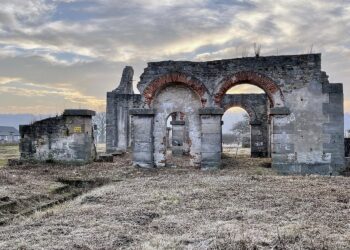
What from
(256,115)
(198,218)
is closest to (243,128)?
(256,115)

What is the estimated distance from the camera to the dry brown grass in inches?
242

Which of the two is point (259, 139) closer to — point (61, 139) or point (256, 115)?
point (256, 115)

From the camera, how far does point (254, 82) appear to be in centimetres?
1638

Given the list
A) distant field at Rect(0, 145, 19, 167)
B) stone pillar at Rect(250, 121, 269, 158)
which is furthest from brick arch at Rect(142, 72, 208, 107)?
stone pillar at Rect(250, 121, 269, 158)

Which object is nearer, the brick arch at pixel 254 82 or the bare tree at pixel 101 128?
the brick arch at pixel 254 82

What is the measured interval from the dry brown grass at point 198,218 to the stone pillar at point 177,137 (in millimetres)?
12260

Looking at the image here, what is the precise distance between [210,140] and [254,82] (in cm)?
284

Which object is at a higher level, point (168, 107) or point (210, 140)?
point (168, 107)

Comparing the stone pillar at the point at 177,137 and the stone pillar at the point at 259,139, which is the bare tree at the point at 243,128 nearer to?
the stone pillar at the point at 259,139

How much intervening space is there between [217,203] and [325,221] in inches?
98.0

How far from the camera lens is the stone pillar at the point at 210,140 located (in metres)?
16.3

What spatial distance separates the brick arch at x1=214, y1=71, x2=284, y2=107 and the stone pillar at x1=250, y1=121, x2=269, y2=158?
32.1ft

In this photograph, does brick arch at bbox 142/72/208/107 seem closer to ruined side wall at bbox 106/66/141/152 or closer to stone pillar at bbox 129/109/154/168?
stone pillar at bbox 129/109/154/168

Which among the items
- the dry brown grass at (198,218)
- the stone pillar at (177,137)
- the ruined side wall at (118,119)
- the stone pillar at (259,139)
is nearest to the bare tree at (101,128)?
the ruined side wall at (118,119)
